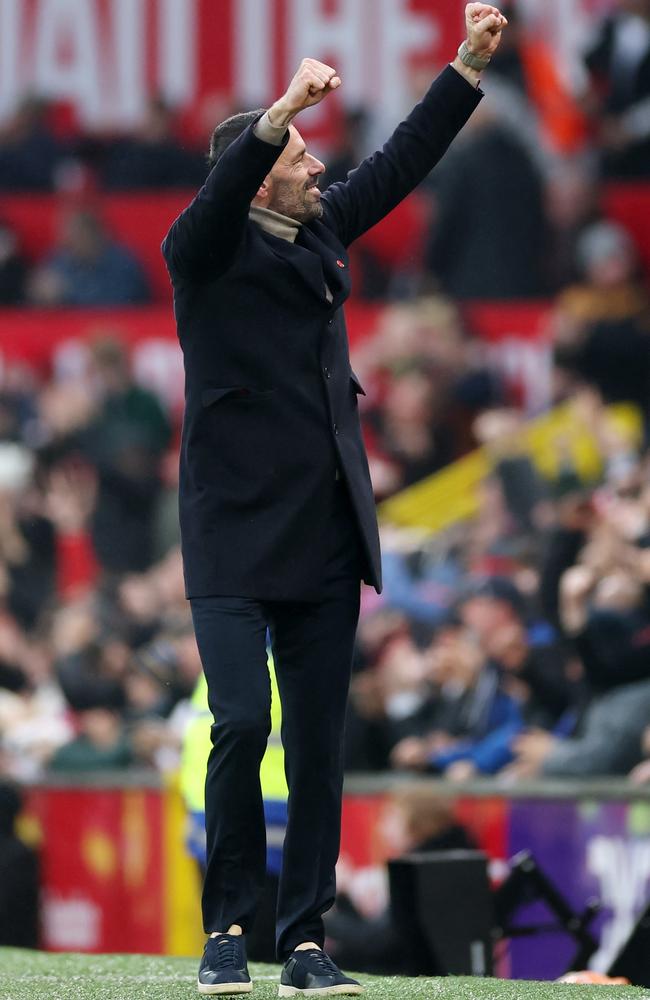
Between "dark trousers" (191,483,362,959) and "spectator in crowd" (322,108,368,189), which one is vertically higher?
"spectator in crowd" (322,108,368,189)

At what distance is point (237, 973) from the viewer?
456 centimetres

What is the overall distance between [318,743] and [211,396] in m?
0.82

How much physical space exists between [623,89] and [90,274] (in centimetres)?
368

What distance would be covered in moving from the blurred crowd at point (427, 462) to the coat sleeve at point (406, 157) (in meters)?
3.50

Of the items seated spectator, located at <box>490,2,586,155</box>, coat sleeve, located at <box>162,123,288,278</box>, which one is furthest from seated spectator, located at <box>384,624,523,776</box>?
seated spectator, located at <box>490,2,586,155</box>

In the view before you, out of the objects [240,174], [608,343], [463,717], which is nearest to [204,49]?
[608,343]

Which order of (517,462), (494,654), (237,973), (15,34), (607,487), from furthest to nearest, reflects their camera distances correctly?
(15,34) → (517,462) → (607,487) → (494,654) → (237,973)

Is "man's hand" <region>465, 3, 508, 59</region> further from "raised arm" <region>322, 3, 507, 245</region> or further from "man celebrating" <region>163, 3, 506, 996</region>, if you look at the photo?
"man celebrating" <region>163, 3, 506, 996</region>

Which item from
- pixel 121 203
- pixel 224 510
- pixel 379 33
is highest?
pixel 379 33

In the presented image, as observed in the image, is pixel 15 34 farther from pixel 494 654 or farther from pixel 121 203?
pixel 494 654

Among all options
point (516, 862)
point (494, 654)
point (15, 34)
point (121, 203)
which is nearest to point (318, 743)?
point (516, 862)

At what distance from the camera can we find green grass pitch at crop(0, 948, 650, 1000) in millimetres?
4695

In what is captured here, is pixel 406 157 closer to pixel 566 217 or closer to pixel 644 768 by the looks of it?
pixel 644 768

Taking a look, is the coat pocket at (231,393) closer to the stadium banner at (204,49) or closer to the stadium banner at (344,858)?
the stadium banner at (344,858)
